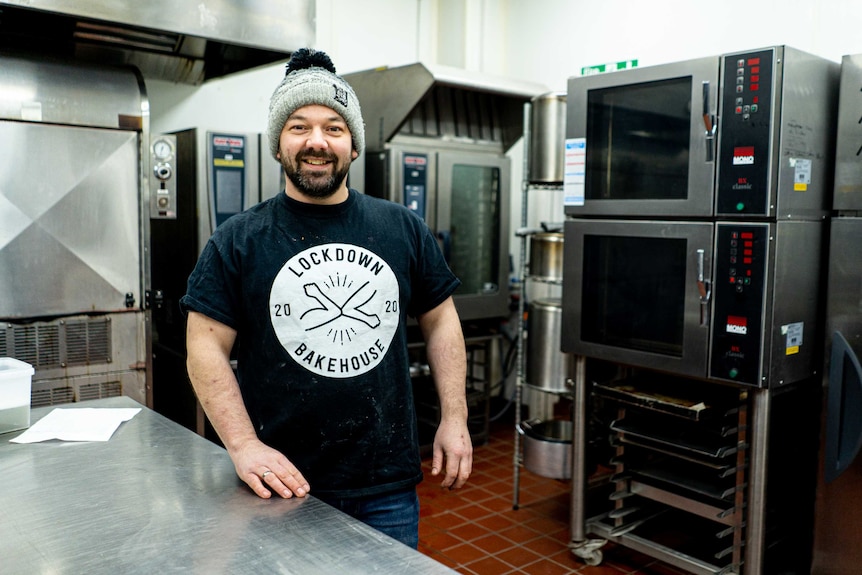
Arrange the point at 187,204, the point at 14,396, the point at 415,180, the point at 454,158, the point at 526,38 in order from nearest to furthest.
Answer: the point at 14,396, the point at 187,204, the point at 415,180, the point at 454,158, the point at 526,38

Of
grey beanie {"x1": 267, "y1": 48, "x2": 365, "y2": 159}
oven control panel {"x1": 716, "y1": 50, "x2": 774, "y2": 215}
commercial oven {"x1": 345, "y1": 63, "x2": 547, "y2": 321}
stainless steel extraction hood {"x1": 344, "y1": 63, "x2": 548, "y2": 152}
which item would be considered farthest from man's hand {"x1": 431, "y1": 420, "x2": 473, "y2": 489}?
stainless steel extraction hood {"x1": 344, "y1": 63, "x2": 548, "y2": 152}

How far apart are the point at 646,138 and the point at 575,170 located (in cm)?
34

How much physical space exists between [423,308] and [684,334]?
3.98 ft

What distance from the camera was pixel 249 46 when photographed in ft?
11.2

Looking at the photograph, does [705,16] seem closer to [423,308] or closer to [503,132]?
[503,132]

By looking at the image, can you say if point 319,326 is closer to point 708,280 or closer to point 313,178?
point 313,178

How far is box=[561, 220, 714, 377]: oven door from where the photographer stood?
271 cm

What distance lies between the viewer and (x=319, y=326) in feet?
5.79

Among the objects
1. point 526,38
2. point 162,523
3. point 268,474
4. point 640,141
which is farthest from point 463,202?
point 162,523

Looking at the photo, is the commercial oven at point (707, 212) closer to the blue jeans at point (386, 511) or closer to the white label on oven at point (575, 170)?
the white label on oven at point (575, 170)

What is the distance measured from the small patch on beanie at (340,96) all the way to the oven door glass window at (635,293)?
1.49m

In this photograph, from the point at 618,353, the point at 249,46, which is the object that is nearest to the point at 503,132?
the point at 249,46

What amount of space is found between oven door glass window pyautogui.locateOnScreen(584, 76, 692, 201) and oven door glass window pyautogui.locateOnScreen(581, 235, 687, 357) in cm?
20

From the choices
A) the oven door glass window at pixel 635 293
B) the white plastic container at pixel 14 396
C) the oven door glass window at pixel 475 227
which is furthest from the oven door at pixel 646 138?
the white plastic container at pixel 14 396
